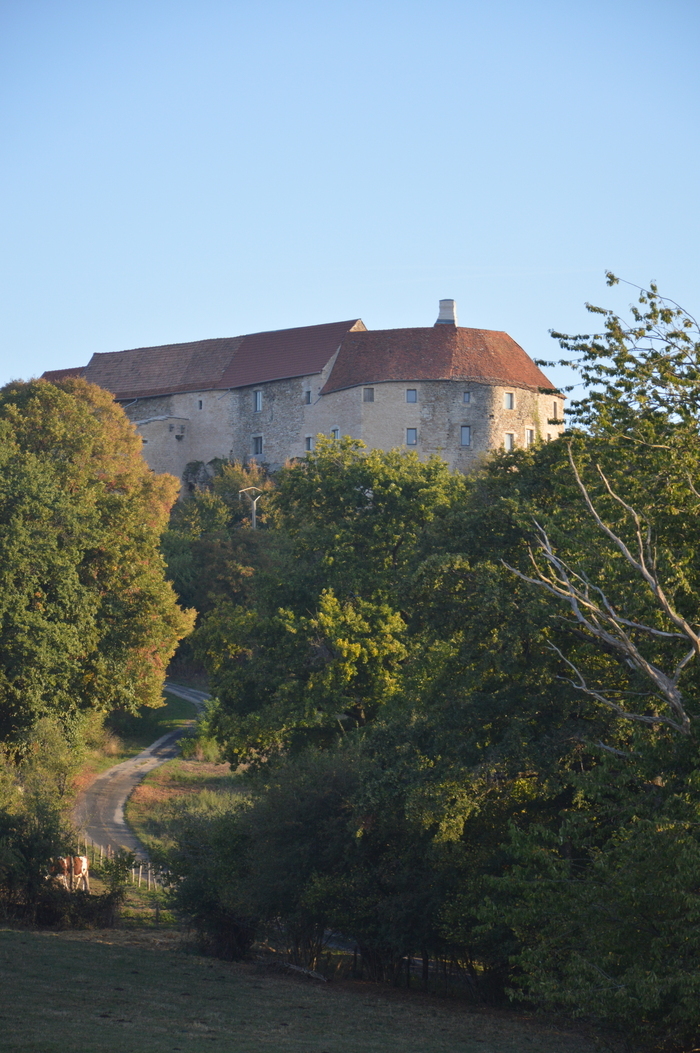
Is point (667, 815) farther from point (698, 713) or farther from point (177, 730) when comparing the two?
point (177, 730)

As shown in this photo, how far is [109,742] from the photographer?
4594cm

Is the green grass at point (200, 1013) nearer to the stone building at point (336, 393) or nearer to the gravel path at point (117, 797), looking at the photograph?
the gravel path at point (117, 797)

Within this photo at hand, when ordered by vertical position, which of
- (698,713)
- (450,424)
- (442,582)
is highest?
(450,424)

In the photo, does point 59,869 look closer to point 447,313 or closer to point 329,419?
point 329,419

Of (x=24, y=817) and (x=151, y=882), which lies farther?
(x=151, y=882)

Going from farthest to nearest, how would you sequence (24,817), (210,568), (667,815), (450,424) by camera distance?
1. (450,424)
2. (210,568)
3. (24,817)
4. (667,815)

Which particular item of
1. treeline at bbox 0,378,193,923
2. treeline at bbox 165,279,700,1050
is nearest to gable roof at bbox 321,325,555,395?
treeline at bbox 0,378,193,923

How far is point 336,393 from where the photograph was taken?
3142 inches

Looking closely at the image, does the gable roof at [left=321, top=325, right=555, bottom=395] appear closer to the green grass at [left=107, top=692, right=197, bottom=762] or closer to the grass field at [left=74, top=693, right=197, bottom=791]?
the grass field at [left=74, top=693, right=197, bottom=791]

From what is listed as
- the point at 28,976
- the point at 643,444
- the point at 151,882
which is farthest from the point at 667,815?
the point at 151,882

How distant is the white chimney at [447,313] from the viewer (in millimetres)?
86188

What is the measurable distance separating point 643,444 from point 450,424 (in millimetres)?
61921

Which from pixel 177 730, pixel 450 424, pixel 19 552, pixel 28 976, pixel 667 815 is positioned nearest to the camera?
pixel 667 815

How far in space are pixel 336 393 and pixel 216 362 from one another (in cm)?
1433
